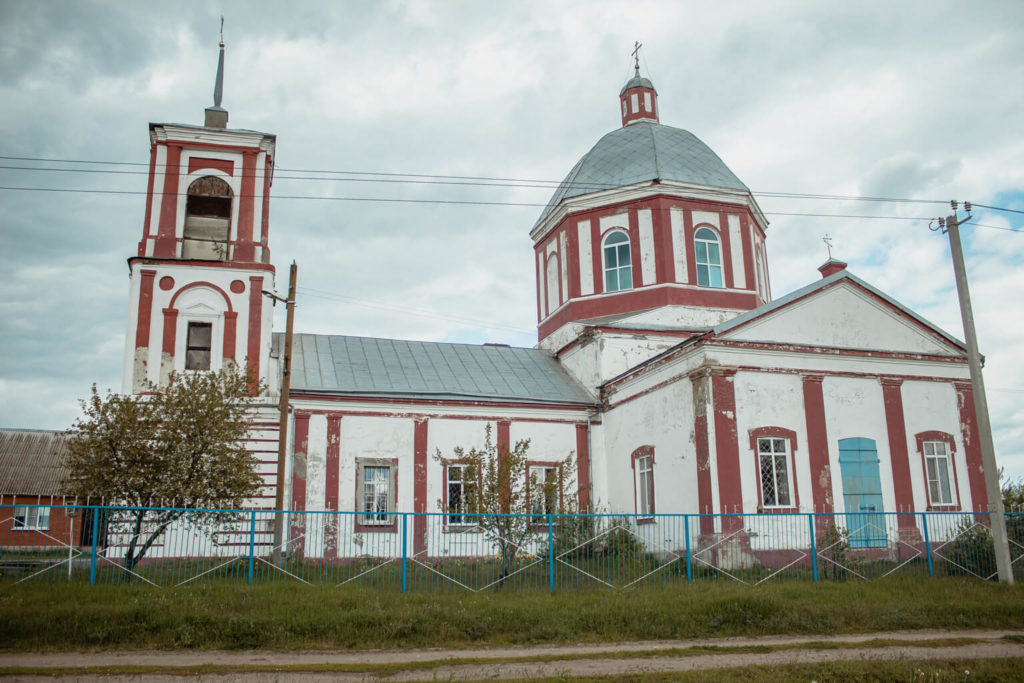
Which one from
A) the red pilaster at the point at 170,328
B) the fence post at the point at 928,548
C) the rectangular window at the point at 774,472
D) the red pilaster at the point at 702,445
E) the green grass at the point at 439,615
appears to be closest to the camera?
the green grass at the point at 439,615

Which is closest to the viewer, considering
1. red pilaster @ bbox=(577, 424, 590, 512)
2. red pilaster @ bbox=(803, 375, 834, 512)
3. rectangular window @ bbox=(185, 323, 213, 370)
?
red pilaster @ bbox=(803, 375, 834, 512)

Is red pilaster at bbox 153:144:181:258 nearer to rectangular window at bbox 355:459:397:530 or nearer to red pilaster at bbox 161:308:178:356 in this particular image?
red pilaster at bbox 161:308:178:356

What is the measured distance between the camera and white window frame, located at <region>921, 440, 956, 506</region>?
809 inches

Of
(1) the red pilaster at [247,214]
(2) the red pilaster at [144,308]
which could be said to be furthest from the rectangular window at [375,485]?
(1) the red pilaster at [247,214]

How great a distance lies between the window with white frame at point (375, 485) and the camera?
71.2 ft

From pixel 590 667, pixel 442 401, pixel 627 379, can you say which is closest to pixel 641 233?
pixel 627 379

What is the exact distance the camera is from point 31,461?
123 ft

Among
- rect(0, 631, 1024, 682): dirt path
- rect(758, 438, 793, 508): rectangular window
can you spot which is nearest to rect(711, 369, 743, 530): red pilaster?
rect(758, 438, 793, 508): rectangular window

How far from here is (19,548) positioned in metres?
16.8

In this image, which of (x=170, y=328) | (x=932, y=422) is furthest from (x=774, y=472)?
(x=170, y=328)

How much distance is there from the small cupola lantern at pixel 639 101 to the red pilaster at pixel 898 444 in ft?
45.7

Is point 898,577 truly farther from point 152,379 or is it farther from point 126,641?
point 152,379

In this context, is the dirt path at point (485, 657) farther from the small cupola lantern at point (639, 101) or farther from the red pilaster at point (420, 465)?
the small cupola lantern at point (639, 101)

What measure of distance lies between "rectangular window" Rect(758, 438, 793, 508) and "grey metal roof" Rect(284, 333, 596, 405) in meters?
6.10
